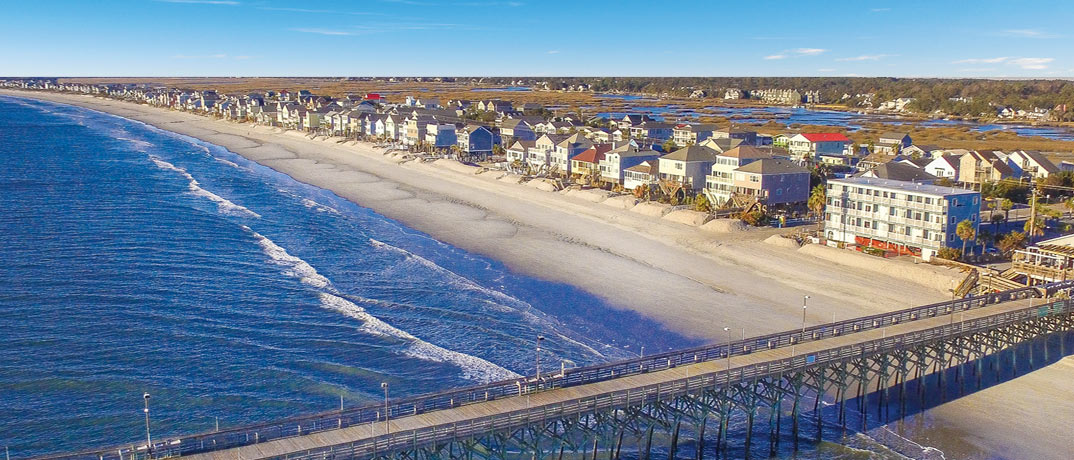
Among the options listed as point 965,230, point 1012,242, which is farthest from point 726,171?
point 1012,242

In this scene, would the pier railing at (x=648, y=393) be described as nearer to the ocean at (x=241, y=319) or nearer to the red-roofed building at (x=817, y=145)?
the ocean at (x=241, y=319)

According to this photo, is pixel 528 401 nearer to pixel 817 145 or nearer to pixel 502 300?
pixel 502 300

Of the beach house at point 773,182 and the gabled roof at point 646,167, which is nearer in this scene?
the beach house at point 773,182

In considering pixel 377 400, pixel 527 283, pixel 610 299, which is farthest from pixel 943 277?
pixel 377 400

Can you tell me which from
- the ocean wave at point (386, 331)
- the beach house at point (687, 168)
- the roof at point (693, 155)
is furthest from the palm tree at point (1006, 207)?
the ocean wave at point (386, 331)

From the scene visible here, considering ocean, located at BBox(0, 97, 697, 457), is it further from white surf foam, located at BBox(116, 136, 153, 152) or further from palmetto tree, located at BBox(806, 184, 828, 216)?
white surf foam, located at BBox(116, 136, 153, 152)

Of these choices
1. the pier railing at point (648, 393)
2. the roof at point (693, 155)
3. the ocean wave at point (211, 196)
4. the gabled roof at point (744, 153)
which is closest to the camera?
the pier railing at point (648, 393)

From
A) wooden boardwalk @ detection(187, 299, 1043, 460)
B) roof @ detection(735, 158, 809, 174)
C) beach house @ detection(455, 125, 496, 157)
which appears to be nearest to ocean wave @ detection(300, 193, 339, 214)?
beach house @ detection(455, 125, 496, 157)
